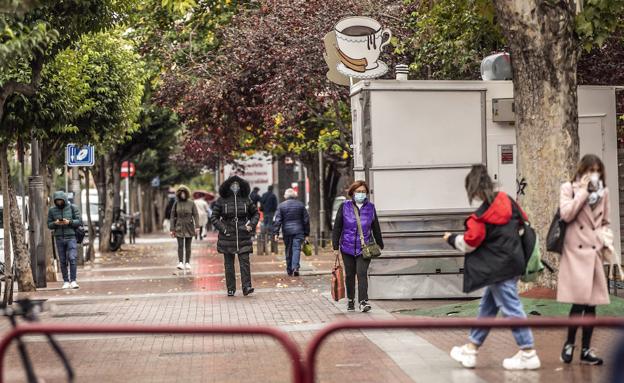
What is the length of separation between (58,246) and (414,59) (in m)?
7.62

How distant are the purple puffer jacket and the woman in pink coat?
16.8 feet

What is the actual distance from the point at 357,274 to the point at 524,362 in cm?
558

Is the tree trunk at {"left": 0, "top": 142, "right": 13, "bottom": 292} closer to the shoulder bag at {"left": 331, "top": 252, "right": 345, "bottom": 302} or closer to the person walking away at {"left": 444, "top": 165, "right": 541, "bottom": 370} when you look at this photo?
the shoulder bag at {"left": 331, "top": 252, "right": 345, "bottom": 302}

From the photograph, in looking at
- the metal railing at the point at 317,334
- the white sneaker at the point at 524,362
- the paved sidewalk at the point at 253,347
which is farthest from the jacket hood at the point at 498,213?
the metal railing at the point at 317,334

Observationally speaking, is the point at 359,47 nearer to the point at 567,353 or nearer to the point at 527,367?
the point at 567,353

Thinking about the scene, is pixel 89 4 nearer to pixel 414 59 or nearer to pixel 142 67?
pixel 414 59

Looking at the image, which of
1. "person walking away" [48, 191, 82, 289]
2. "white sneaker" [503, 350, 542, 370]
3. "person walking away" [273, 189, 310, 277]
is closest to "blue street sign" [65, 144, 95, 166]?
"person walking away" [273, 189, 310, 277]

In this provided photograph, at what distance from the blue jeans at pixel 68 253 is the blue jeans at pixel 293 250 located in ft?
13.4

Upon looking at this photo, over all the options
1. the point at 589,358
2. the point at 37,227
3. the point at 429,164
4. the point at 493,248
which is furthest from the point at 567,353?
the point at 37,227

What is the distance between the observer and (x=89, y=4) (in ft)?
47.2

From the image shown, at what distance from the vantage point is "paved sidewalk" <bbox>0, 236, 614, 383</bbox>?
971cm

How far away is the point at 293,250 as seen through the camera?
22391 millimetres

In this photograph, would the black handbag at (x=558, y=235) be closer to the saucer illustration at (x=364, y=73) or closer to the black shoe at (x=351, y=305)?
the black shoe at (x=351, y=305)

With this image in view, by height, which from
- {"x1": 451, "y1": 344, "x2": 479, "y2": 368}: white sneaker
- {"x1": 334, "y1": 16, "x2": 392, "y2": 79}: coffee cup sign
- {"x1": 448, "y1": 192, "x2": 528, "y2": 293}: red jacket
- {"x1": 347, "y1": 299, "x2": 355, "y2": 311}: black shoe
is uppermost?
{"x1": 334, "y1": 16, "x2": 392, "y2": 79}: coffee cup sign
